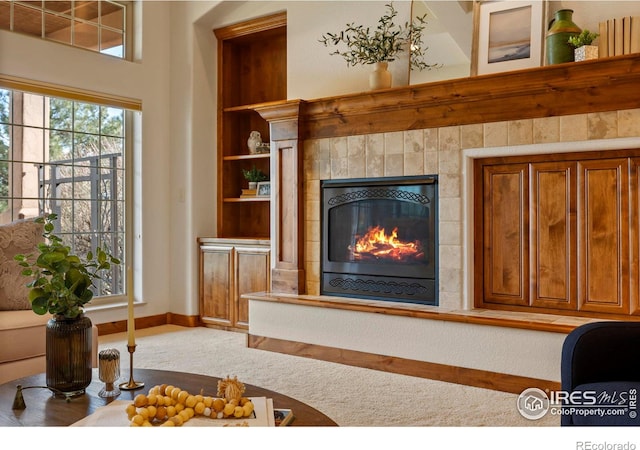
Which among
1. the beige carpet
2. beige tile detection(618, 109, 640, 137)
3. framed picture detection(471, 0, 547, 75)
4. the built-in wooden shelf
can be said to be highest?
framed picture detection(471, 0, 547, 75)

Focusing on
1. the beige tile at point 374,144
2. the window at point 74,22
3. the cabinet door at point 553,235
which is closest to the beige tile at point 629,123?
the cabinet door at point 553,235

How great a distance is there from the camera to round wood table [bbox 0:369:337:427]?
155 cm

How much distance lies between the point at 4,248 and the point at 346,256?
6.81 ft

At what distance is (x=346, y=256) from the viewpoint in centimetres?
400

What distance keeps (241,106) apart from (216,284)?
1575 millimetres

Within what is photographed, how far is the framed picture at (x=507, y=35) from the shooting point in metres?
3.46

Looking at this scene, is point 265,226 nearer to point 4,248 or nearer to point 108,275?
point 108,275

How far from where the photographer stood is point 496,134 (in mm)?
3379

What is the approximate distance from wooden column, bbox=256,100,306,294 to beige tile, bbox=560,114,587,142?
1752mm

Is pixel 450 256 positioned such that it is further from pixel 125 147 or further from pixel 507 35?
pixel 125 147

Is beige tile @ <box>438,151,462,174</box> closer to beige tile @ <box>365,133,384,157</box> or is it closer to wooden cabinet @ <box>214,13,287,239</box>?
beige tile @ <box>365,133,384,157</box>

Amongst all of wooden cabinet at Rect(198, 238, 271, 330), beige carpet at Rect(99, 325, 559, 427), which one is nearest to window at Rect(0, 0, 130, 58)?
wooden cabinet at Rect(198, 238, 271, 330)

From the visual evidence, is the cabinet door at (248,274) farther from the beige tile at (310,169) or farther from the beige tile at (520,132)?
the beige tile at (520,132)

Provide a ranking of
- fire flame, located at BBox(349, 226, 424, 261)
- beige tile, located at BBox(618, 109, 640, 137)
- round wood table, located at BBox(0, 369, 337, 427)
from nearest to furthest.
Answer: round wood table, located at BBox(0, 369, 337, 427), beige tile, located at BBox(618, 109, 640, 137), fire flame, located at BBox(349, 226, 424, 261)
